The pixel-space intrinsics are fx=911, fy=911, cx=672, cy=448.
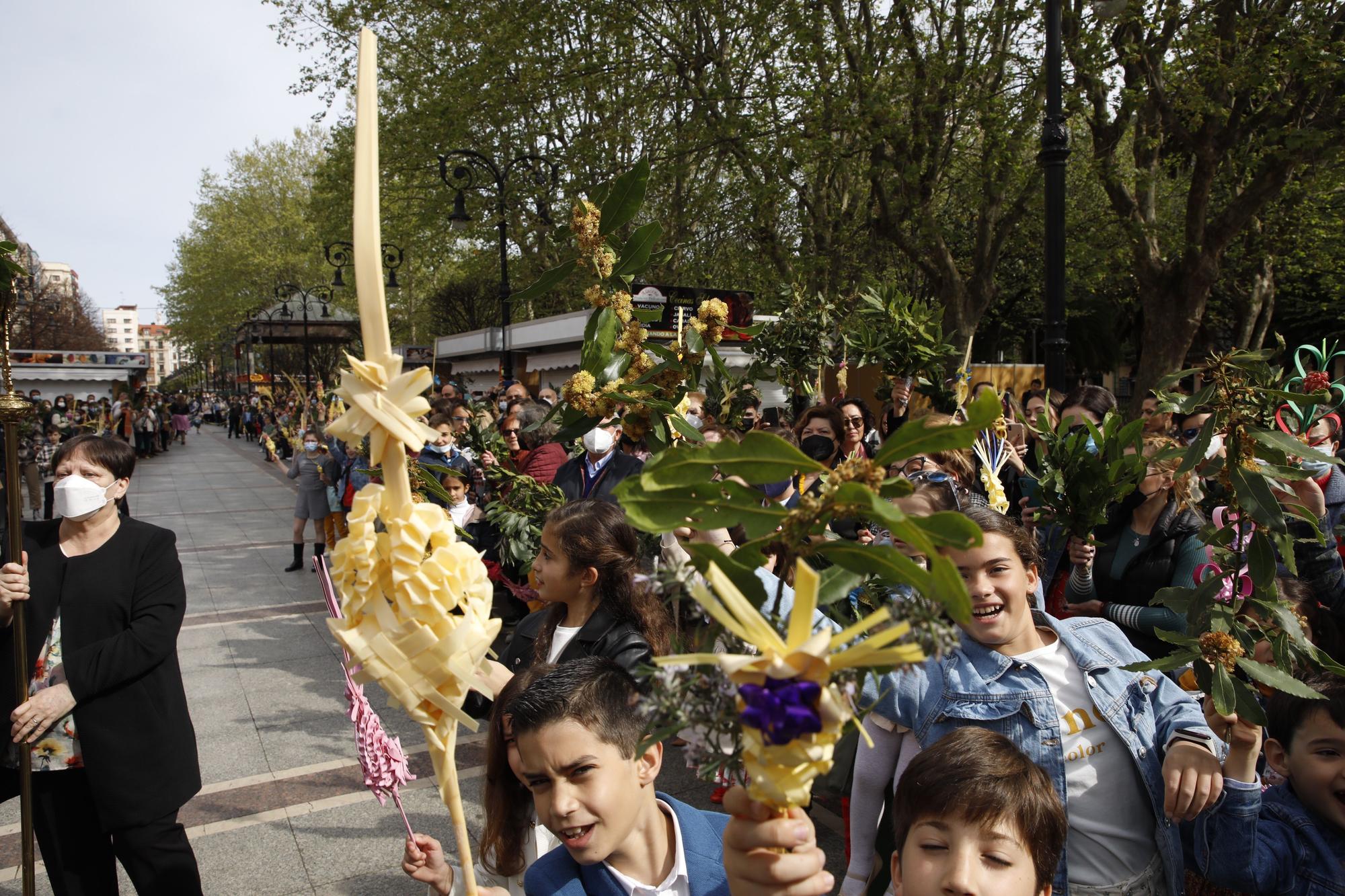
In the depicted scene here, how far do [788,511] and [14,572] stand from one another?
8.95 ft

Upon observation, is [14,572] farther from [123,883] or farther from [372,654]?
[372,654]

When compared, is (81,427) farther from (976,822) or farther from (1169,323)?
(976,822)

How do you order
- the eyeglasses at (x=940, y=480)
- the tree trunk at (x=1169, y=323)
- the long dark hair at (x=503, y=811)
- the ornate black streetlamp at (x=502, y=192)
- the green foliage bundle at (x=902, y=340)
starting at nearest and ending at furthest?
the long dark hair at (x=503, y=811) → the eyeglasses at (x=940, y=480) → the green foliage bundle at (x=902, y=340) → the tree trunk at (x=1169, y=323) → the ornate black streetlamp at (x=502, y=192)

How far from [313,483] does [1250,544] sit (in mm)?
9128

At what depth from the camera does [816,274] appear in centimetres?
1512

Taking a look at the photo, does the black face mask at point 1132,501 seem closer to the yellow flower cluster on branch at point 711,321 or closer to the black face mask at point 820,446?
the black face mask at point 820,446

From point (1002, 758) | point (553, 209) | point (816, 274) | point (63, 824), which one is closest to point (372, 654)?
point (1002, 758)

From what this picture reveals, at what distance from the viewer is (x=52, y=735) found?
2.87 m

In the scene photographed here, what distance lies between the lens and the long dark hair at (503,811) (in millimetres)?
2273

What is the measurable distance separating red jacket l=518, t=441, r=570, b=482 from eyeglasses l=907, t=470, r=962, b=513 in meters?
3.12

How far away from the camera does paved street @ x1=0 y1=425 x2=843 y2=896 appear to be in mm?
3852

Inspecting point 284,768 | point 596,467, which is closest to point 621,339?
point 596,467

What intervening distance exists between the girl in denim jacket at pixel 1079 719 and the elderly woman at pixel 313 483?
8.08 metres

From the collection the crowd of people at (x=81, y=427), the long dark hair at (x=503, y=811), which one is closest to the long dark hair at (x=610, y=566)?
the long dark hair at (x=503, y=811)
